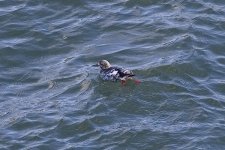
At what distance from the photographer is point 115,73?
22.0 metres

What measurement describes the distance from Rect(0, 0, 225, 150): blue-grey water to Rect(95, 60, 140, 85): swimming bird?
0.23m

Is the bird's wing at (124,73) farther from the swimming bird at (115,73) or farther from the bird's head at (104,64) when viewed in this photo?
the bird's head at (104,64)

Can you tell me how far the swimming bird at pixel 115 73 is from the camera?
71.5 ft

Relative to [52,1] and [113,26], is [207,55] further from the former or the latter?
[52,1]

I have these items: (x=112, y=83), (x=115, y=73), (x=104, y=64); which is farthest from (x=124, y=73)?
(x=104, y=64)

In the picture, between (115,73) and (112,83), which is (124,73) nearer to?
(115,73)

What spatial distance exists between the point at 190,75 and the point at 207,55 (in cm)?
157

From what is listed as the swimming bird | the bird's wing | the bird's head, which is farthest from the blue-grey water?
the bird's head

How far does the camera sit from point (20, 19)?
88.7ft

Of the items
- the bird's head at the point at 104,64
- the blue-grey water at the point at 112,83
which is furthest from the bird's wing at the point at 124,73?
the bird's head at the point at 104,64

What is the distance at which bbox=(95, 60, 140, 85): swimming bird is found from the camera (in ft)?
71.5

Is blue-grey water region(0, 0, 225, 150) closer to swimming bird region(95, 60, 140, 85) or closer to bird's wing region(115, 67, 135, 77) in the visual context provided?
swimming bird region(95, 60, 140, 85)

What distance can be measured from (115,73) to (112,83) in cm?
50

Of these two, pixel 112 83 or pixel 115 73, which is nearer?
pixel 115 73
